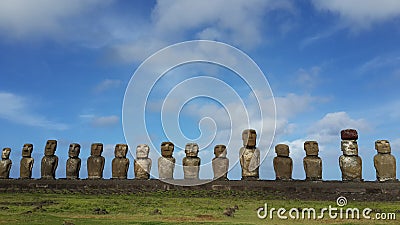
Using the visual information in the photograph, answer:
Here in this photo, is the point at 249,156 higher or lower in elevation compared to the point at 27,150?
lower

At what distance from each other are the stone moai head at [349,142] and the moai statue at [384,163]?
87cm

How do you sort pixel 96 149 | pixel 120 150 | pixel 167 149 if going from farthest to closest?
1. pixel 96 149
2. pixel 120 150
3. pixel 167 149

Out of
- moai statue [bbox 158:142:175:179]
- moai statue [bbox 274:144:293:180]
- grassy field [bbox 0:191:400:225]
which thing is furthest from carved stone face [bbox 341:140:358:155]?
moai statue [bbox 158:142:175:179]

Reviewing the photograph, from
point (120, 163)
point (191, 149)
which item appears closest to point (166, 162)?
point (191, 149)

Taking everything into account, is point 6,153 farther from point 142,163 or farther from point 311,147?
point 311,147

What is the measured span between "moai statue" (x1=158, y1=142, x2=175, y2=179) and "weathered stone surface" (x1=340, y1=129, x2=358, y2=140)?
23.5 feet

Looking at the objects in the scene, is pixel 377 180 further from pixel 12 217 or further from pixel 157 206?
pixel 12 217

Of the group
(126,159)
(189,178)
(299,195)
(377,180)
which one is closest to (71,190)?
(126,159)

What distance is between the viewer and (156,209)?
13.5 meters

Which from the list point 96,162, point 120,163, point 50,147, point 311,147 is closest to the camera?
point 311,147

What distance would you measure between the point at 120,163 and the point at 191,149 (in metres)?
3.20

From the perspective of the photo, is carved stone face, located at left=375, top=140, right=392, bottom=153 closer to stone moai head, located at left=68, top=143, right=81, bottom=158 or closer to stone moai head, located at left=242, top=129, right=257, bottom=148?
stone moai head, located at left=242, top=129, right=257, bottom=148

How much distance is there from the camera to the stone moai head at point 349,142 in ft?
68.1

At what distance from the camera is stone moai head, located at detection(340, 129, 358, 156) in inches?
817
